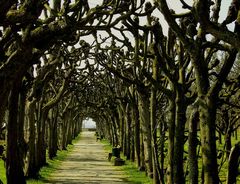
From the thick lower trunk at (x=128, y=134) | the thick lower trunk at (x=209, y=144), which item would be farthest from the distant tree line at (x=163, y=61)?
the thick lower trunk at (x=128, y=134)

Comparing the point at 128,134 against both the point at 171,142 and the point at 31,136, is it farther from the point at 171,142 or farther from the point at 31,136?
the point at 171,142

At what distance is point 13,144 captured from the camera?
14938mm

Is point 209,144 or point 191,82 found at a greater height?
point 191,82

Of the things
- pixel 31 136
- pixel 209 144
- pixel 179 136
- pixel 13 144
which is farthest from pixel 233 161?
pixel 31 136

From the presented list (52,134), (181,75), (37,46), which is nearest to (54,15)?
(37,46)

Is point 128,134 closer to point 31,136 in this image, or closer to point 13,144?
point 31,136

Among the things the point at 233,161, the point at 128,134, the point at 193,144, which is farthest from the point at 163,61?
the point at 128,134

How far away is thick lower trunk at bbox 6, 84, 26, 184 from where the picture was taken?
47.5ft

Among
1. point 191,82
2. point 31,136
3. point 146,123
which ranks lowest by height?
point 31,136

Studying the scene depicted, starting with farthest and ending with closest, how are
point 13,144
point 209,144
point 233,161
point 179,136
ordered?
point 13,144 → point 179,136 → point 209,144 → point 233,161

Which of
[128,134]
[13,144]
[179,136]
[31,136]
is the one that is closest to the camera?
[179,136]

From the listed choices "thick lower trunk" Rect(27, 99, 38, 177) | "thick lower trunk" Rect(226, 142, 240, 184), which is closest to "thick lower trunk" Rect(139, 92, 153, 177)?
"thick lower trunk" Rect(27, 99, 38, 177)

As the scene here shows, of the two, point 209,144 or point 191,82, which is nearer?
point 209,144

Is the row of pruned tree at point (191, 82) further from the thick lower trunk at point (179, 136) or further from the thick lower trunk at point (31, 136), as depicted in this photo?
the thick lower trunk at point (31, 136)
